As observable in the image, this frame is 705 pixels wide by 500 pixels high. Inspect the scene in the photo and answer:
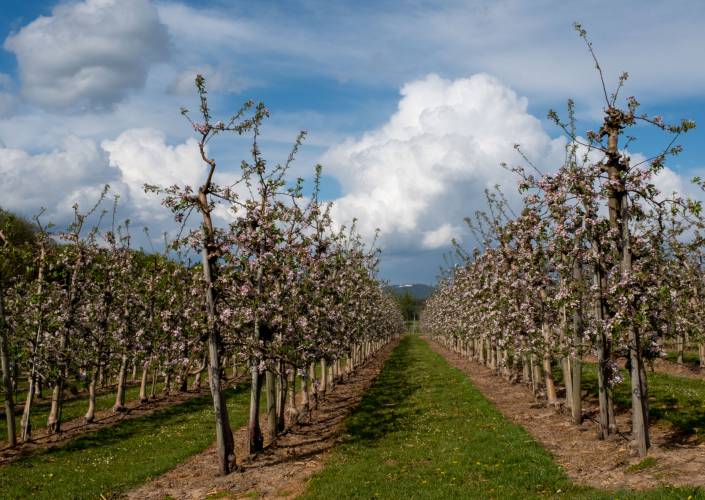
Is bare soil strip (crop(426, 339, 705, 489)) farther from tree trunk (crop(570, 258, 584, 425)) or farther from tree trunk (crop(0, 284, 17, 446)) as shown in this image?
tree trunk (crop(0, 284, 17, 446))

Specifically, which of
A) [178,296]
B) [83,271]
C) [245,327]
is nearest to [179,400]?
[178,296]

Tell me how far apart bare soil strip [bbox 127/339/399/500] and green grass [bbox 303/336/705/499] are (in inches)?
25.8

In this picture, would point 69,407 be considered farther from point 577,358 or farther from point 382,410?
point 577,358

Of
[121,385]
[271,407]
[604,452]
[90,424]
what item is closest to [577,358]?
[604,452]

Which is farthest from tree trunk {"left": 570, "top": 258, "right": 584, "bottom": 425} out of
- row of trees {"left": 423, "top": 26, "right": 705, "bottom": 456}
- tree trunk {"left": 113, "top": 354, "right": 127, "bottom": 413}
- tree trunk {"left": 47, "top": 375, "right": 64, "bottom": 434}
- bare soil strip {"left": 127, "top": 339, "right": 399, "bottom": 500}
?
tree trunk {"left": 113, "top": 354, "right": 127, "bottom": 413}

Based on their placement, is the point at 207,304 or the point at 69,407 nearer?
the point at 207,304

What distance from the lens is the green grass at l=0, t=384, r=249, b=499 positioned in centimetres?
1563

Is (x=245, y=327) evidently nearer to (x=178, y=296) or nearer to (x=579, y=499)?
(x=579, y=499)

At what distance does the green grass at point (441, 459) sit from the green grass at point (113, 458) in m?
5.80

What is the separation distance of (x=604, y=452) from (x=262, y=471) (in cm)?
1024

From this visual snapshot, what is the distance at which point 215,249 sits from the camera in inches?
651

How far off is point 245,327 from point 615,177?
1247cm

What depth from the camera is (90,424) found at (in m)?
25.7

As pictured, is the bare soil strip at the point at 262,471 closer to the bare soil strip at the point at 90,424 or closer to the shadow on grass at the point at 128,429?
the shadow on grass at the point at 128,429
